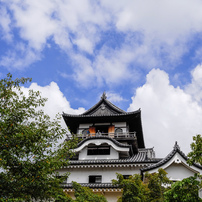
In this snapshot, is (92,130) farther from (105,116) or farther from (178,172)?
(178,172)

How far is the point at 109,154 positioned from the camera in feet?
84.1

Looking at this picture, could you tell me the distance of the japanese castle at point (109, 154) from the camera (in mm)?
21000

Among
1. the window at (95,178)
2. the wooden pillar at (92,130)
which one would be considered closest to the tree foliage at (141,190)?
the window at (95,178)

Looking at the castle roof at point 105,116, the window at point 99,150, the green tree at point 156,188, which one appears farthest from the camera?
the castle roof at point 105,116

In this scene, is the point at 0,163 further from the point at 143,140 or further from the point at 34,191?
the point at 143,140

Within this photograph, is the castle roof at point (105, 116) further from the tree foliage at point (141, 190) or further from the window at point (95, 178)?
the tree foliage at point (141, 190)

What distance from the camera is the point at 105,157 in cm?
2555

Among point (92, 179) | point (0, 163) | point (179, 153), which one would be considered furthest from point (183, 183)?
point (92, 179)

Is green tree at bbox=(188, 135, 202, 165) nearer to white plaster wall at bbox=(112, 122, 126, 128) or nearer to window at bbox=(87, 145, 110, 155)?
window at bbox=(87, 145, 110, 155)

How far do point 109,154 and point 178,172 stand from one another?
24.7ft

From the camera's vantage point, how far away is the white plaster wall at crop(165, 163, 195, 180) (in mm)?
20688

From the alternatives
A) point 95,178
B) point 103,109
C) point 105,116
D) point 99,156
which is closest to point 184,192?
point 95,178

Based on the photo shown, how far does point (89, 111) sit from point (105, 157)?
8426 mm

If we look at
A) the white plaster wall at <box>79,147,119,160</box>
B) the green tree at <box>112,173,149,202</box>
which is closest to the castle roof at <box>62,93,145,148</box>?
the white plaster wall at <box>79,147,119,160</box>
